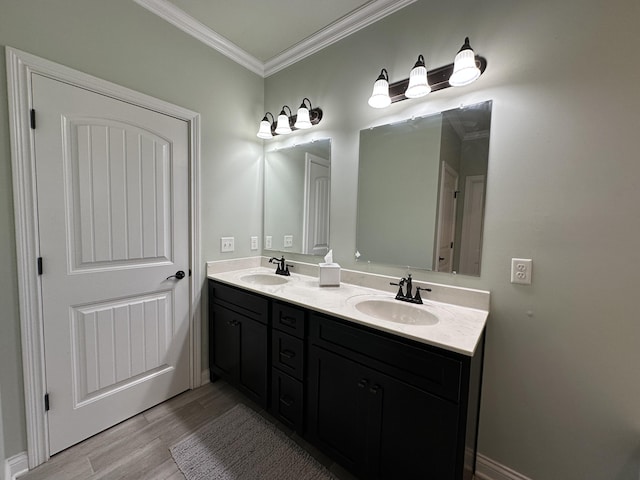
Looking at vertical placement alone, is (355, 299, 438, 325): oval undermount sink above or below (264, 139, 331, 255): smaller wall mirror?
below

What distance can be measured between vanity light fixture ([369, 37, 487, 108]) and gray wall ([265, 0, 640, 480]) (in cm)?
8

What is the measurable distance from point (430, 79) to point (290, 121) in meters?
1.11

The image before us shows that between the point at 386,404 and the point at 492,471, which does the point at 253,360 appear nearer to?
the point at 386,404

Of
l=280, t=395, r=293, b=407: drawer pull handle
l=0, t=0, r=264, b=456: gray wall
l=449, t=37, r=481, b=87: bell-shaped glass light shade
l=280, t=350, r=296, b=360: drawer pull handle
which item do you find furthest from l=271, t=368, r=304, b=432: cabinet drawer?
l=449, t=37, r=481, b=87: bell-shaped glass light shade

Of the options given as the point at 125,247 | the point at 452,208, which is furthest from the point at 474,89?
the point at 125,247

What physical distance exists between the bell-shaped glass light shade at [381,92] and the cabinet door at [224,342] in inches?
64.8

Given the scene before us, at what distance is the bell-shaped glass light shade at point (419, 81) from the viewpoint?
133 cm

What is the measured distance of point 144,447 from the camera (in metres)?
1.46

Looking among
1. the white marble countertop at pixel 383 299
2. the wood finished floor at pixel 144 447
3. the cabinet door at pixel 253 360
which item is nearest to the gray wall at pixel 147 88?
the wood finished floor at pixel 144 447

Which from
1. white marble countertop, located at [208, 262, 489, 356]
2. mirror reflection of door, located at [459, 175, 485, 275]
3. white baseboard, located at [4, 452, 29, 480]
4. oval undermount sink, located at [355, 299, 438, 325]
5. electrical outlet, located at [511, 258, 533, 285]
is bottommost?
white baseboard, located at [4, 452, 29, 480]

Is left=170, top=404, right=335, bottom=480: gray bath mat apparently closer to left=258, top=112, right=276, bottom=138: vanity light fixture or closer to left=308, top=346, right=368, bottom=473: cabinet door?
left=308, top=346, right=368, bottom=473: cabinet door

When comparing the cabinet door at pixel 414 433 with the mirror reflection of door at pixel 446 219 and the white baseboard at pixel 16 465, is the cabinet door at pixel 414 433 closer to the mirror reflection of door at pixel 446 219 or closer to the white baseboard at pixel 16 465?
the mirror reflection of door at pixel 446 219

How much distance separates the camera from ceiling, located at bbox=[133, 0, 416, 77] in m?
1.58

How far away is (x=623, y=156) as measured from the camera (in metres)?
1.01
